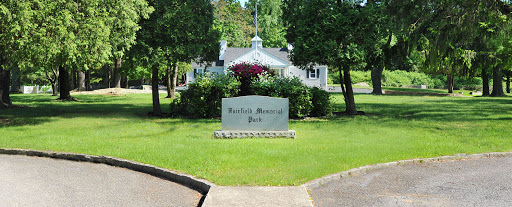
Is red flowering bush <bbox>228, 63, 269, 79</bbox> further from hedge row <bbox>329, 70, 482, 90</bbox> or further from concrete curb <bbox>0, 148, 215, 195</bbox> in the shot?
hedge row <bbox>329, 70, 482, 90</bbox>

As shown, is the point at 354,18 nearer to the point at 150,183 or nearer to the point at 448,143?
the point at 448,143

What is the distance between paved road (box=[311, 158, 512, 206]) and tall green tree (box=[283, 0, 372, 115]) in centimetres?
946

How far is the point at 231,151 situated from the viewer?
34.2 ft

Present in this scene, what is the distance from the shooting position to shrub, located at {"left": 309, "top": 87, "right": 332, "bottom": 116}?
1959 centimetres

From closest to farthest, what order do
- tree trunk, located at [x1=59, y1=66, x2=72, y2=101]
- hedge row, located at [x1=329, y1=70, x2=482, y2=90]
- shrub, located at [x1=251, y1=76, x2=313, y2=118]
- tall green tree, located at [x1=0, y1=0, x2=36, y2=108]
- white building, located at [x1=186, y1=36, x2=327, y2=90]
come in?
tall green tree, located at [x1=0, y1=0, x2=36, y2=108]
shrub, located at [x1=251, y1=76, x2=313, y2=118]
tree trunk, located at [x1=59, y1=66, x2=72, y2=101]
white building, located at [x1=186, y1=36, x2=327, y2=90]
hedge row, located at [x1=329, y1=70, x2=482, y2=90]

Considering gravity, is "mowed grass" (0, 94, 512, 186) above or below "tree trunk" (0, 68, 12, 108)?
below

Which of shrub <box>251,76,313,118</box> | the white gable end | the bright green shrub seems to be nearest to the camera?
shrub <box>251,76,313,118</box>

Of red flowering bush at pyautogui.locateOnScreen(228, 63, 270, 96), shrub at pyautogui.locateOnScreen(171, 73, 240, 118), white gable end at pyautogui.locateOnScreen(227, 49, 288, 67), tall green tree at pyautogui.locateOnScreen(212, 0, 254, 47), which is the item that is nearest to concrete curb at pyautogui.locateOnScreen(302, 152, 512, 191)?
shrub at pyautogui.locateOnScreen(171, 73, 240, 118)

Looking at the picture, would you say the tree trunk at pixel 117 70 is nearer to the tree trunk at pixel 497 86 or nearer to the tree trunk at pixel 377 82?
the tree trunk at pixel 377 82

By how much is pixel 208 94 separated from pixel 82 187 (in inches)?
438

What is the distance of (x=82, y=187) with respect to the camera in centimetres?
774

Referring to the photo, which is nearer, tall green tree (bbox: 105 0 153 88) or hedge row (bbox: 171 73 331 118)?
tall green tree (bbox: 105 0 153 88)

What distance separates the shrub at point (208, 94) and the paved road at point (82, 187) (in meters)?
9.10

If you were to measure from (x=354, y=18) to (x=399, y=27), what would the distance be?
3.60 meters
